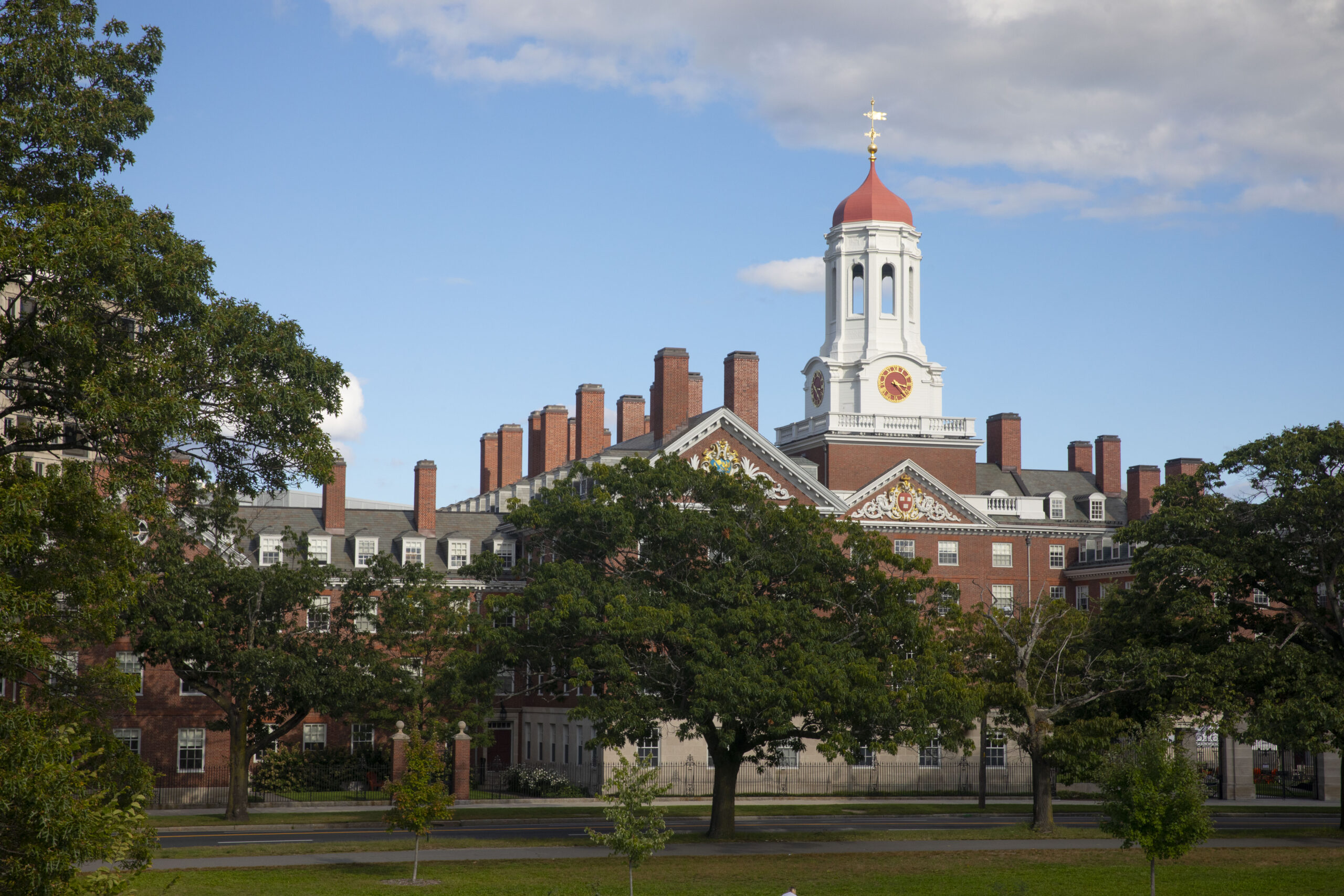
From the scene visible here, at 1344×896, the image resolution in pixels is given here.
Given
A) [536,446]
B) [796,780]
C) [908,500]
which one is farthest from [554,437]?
[796,780]

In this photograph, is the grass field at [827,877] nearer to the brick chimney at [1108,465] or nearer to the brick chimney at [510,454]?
the brick chimney at [1108,465]

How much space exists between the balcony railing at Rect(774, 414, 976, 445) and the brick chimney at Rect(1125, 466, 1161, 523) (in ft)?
35.2

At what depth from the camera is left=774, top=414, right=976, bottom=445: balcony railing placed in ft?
239

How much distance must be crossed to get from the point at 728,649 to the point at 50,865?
25.5 m

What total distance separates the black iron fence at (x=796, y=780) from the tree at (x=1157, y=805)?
94.3ft

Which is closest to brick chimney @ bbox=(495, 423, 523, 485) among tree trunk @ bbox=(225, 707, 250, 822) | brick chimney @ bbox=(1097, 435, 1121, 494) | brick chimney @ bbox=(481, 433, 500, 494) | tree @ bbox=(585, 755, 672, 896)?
brick chimney @ bbox=(481, 433, 500, 494)

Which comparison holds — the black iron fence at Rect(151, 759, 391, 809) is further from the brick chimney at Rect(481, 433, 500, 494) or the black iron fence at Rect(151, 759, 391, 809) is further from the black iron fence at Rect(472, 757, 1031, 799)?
the brick chimney at Rect(481, 433, 500, 494)

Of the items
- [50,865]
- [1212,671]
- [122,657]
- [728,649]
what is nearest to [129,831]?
[50,865]

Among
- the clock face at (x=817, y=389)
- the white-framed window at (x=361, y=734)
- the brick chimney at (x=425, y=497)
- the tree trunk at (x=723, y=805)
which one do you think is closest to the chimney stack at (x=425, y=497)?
the brick chimney at (x=425, y=497)

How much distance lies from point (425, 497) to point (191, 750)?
16.9 meters

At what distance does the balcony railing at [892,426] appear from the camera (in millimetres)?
72938

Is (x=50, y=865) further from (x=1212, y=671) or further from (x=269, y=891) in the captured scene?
(x=1212, y=671)

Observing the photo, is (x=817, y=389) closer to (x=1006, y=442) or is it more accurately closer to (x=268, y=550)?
(x=1006, y=442)

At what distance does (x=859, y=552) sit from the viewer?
38406 millimetres
